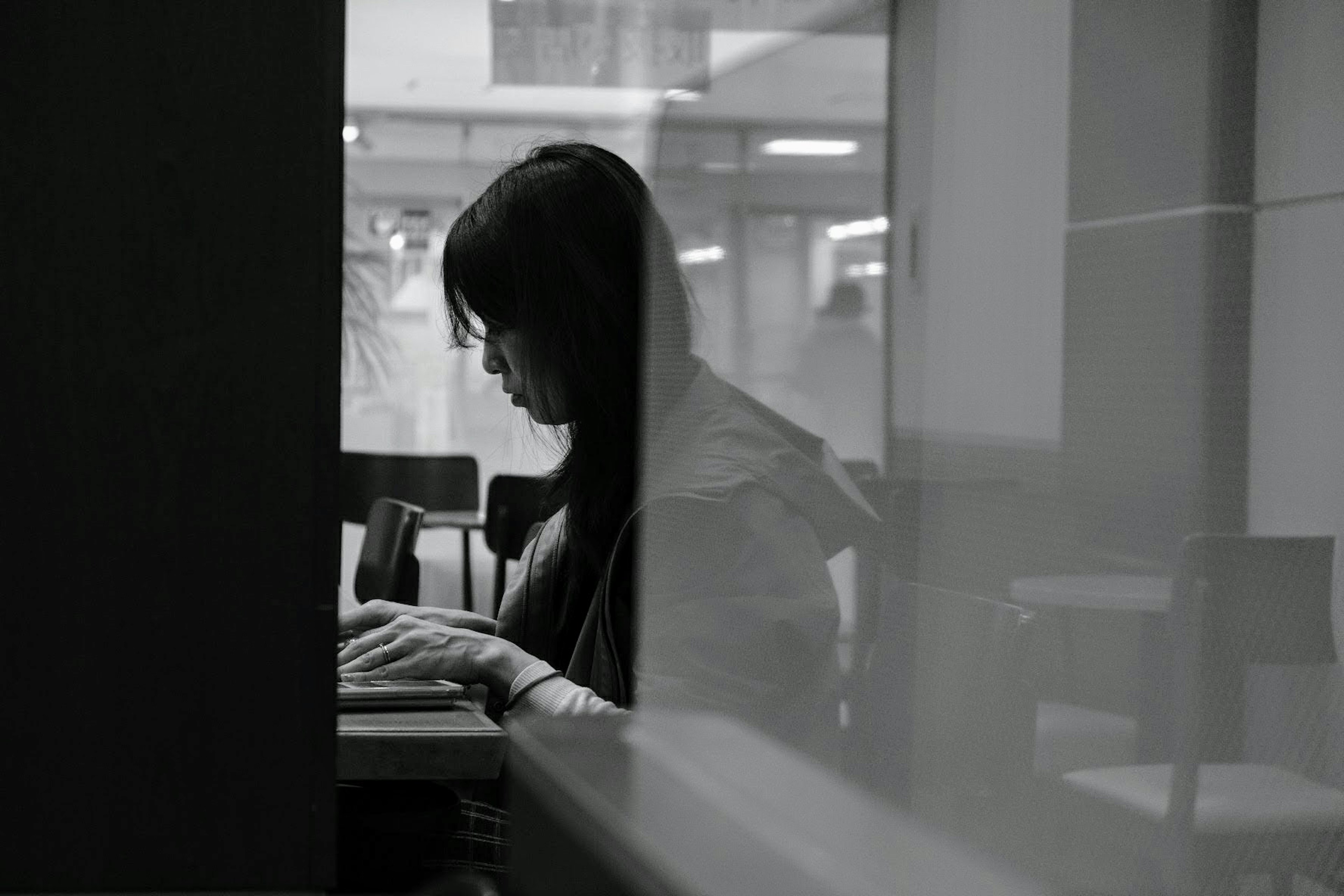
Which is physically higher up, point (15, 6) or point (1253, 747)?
point (15, 6)

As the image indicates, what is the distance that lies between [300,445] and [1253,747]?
1.31 metres

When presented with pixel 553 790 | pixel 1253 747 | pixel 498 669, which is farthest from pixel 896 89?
pixel 553 790

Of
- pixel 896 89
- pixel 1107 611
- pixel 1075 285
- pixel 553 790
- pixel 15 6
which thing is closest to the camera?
pixel 553 790

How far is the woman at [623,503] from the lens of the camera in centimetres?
124

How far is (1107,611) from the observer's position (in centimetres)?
168

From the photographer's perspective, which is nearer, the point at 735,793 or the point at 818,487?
the point at 735,793

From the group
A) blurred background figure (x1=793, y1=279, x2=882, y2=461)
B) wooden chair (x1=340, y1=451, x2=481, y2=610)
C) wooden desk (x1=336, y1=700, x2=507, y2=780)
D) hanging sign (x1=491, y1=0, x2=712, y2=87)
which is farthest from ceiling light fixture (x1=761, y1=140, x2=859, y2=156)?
wooden desk (x1=336, y1=700, x2=507, y2=780)

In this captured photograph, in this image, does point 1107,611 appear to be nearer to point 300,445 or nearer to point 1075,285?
point 1075,285

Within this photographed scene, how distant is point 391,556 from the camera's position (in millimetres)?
2266

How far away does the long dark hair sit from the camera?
1362 mm

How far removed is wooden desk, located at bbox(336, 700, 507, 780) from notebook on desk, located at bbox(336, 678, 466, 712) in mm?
68

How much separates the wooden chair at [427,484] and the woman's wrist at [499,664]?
113 inches

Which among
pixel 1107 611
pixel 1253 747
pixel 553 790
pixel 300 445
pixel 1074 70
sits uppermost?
pixel 1074 70

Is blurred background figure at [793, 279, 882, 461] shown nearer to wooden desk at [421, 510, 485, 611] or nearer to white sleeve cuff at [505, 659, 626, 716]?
wooden desk at [421, 510, 485, 611]
